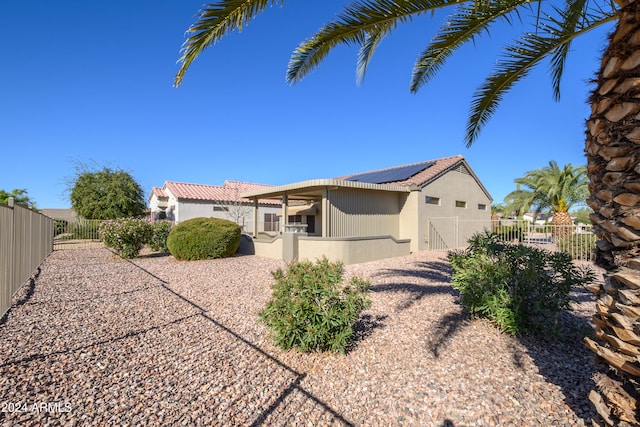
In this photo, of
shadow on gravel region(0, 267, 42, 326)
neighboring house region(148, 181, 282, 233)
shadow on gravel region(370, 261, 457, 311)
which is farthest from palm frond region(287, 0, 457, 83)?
neighboring house region(148, 181, 282, 233)

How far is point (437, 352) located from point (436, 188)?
50.3ft

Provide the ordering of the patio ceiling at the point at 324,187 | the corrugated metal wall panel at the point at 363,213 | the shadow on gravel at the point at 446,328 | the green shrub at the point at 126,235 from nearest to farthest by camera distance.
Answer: the shadow on gravel at the point at 446,328 < the patio ceiling at the point at 324,187 < the corrugated metal wall panel at the point at 363,213 < the green shrub at the point at 126,235

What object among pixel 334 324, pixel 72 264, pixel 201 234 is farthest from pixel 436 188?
pixel 72 264

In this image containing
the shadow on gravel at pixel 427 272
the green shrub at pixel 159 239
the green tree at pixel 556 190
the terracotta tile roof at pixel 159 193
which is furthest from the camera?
the terracotta tile roof at pixel 159 193

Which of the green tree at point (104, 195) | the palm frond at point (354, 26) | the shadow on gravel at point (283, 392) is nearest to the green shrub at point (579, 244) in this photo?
the shadow on gravel at point (283, 392)

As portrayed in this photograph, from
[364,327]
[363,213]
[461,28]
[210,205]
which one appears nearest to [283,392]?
[364,327]

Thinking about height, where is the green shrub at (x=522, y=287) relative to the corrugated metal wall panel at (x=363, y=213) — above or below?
below

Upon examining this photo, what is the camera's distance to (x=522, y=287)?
5.60 metres

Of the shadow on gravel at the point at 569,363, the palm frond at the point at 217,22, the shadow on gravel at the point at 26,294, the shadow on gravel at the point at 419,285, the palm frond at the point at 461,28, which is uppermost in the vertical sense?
the palm frond at the point at 461,28

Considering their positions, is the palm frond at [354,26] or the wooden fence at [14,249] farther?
the wooden fence at [14,249]

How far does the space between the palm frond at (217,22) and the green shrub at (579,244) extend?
17.2 m

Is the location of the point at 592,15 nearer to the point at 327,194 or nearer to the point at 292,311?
the point at 292,311

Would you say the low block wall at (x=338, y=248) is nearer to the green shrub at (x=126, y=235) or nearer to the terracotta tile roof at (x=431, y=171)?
the terracotta tile roof at (x=431, y=171)

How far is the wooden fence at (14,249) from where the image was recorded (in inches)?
268
